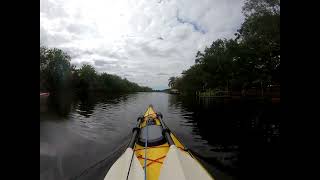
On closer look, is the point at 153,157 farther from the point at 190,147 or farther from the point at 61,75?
the point at 61,75

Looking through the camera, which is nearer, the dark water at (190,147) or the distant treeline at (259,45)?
the dark water at (190,147)

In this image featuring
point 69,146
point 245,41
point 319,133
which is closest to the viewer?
point 319,133

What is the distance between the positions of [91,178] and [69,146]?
462cm

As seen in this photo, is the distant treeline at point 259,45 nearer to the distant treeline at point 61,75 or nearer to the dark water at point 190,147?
the dark water at point 190,147

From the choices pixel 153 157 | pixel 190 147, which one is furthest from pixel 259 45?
pixel 153 157

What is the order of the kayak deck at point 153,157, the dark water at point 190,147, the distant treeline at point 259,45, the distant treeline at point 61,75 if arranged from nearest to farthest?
the kayak deck at point 153,157 → the dark water at point 190,147 → the distant treeline at point 259,45 → the distant treeline at point 61,75

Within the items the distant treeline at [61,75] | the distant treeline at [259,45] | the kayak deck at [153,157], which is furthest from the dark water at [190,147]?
the distant treeline at [61,75]

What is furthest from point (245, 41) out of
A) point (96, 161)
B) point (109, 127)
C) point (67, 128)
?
point (96, 161)

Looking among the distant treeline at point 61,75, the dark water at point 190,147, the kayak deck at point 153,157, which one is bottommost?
the dark water at point 190,147

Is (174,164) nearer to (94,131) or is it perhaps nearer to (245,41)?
(94,131)

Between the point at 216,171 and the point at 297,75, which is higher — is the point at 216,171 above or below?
below

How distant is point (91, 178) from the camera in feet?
23.5

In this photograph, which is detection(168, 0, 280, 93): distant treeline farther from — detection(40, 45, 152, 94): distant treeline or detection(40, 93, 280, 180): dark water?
detection(40, 45, 152, 94): distant treeline

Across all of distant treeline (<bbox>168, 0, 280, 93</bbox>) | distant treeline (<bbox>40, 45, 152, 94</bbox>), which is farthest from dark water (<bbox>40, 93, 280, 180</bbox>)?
distant treeline (<bbox>40, 45, 152, 94</bbox>)
